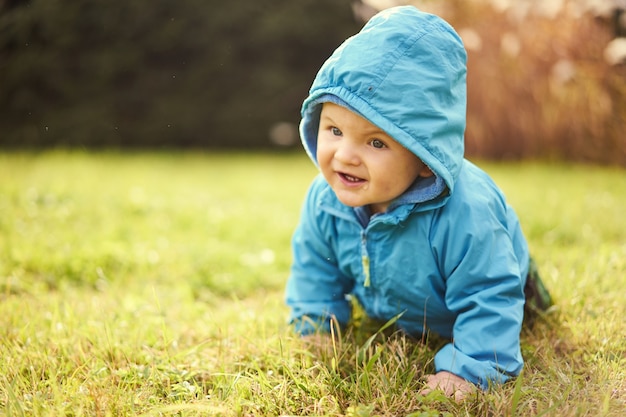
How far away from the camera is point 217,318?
96.8 inches

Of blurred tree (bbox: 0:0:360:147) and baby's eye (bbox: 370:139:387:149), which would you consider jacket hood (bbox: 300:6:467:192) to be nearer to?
baby's eye (bbox: 370:139:387:149)

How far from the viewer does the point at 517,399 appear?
1620 mm

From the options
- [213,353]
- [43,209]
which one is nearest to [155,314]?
[213,353]

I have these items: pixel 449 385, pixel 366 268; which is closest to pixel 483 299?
pixel 449 385

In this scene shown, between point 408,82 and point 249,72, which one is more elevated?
point 408,82

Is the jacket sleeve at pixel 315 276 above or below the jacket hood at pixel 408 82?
below

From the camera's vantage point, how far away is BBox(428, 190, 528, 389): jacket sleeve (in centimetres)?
182

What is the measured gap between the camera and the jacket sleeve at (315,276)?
2219 millimetres

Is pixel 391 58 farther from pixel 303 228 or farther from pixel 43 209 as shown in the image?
pixel 43 209

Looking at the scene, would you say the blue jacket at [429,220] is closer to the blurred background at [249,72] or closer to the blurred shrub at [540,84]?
Answer: the blurred background at [249,72]

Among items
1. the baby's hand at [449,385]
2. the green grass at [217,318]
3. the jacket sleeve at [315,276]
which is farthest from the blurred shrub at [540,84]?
the baby's hand at [449,385]

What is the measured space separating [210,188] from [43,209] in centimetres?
167

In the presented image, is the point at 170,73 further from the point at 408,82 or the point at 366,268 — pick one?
the point at 408,82

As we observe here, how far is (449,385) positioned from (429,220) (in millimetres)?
504
